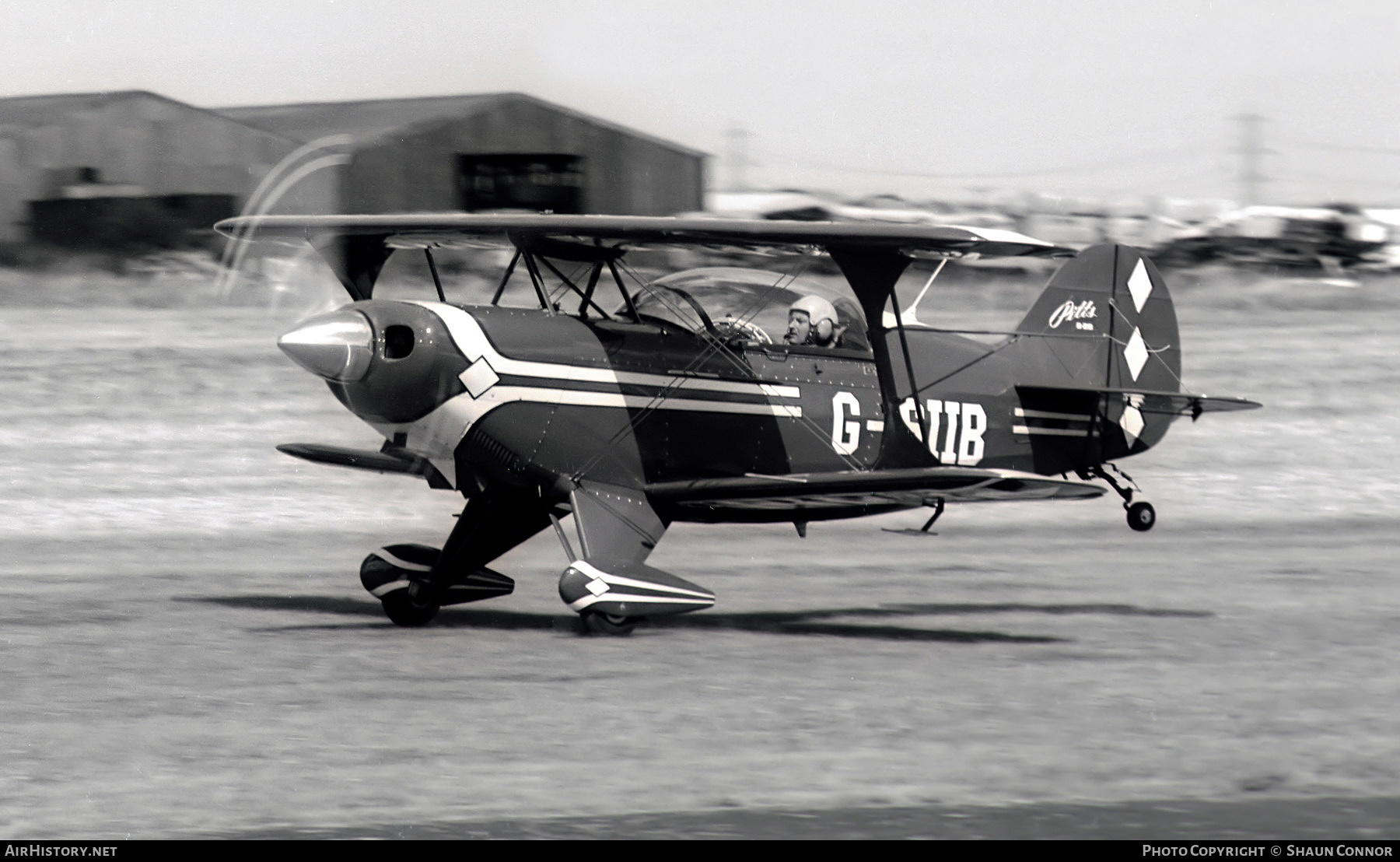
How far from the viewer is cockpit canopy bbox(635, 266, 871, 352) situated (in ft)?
38.3

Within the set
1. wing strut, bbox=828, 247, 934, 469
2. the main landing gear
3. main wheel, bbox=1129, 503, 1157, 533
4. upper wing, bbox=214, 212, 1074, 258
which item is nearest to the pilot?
wing strut, bbox=828, 247, 934, 469

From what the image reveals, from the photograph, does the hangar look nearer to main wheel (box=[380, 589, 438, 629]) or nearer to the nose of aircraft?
main wheel (box=[380, 589, 438, 629])

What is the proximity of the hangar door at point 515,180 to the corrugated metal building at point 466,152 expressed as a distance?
1cm

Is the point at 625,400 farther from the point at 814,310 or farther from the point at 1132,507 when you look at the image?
the point at 1132,507

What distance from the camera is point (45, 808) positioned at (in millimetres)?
6734

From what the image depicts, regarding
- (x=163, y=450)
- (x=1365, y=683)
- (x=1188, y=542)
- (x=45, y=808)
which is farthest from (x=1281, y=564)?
(x=163, y=450)

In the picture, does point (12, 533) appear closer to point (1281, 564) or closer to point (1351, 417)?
point (1281, 564)

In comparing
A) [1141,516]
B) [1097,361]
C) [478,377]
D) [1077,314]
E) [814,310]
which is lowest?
[1141,516]

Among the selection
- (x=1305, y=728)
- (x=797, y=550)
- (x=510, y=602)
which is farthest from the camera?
(x=797, y=550)

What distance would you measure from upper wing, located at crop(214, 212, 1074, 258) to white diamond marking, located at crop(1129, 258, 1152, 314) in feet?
10.2

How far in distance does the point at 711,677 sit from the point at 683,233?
2.63 metres

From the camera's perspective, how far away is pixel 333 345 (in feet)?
33.5

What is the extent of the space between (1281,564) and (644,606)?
22.1 ft

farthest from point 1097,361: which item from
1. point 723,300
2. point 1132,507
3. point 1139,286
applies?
point 723,300
